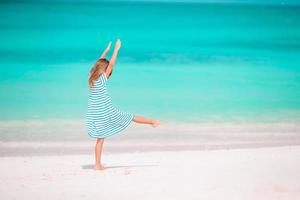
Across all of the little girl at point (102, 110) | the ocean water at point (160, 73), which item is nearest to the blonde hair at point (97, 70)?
the little girl at point (102, 110)

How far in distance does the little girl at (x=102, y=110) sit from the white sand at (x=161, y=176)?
327mm

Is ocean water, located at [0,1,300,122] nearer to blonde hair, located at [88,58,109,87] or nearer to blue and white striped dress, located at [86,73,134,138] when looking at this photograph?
blue and white striped dress, located at [86,73,134,138]

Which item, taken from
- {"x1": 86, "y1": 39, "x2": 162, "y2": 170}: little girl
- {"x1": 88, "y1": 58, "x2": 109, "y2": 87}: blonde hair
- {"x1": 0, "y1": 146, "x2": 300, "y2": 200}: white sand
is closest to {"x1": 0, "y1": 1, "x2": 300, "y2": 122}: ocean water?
{"x1": 0, "y1": 146, "x2": 300, "y2": 200}: white sand

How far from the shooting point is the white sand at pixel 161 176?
5492 millimetres

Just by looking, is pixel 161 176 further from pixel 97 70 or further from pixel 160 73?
pixel 160 73

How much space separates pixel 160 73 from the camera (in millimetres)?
14992

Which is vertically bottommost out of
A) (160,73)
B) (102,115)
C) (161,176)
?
(160,73)

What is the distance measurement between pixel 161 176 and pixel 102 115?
0.74m

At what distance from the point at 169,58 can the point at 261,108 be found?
7.43 metres

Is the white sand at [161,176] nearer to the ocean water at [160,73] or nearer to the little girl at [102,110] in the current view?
the little girl at [102,110]

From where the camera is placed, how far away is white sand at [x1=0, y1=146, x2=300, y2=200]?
18.0 feet

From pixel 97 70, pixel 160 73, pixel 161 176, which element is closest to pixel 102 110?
pixel 97 70

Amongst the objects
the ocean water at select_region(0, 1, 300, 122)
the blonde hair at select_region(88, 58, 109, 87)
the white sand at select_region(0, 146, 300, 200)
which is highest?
the blonde hair at select_region(88, 58, 109, 87)

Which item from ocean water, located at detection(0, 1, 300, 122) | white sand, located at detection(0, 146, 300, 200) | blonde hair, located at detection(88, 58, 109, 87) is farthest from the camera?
ocean water, located at detection(0, 1, 300, 122)
